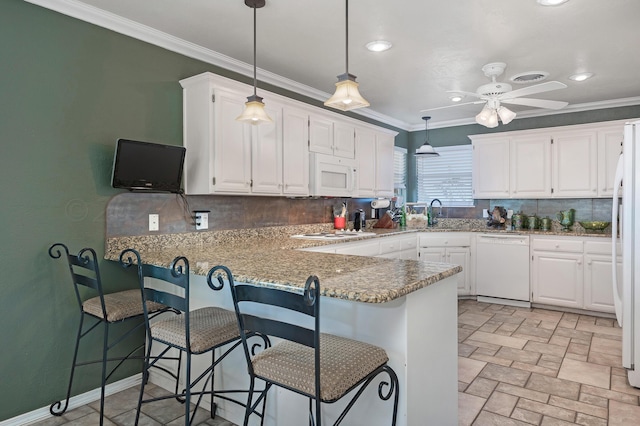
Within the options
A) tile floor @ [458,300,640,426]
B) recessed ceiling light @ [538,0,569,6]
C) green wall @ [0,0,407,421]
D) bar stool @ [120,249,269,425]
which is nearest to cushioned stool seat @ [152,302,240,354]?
bar stool @ [120,249,269,425]

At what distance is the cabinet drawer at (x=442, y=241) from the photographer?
5090 mm

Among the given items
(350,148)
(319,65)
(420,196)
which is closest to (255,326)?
(319,65)

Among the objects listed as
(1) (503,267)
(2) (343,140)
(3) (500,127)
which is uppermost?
(3) (500,127)

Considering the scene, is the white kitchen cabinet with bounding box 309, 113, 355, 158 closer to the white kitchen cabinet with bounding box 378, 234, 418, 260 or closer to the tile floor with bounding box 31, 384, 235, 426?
the white kitchen cabinet with bounding box 378, 234, 418, 260

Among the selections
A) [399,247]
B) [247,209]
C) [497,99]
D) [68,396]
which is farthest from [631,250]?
[68,396]

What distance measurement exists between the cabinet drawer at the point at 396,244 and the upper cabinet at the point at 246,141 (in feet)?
3.33

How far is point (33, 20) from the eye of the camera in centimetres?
231

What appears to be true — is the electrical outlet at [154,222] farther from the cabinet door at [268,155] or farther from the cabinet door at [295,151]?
the cabinet door at [295,151]

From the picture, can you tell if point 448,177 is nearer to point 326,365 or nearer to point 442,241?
point 442,241

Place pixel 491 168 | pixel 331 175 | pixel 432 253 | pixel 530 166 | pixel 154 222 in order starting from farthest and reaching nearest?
pixel 491 168, pixel 432 253, pixel 530 166, pixel 331 175, pixel 154 222

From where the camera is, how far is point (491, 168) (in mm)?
5270

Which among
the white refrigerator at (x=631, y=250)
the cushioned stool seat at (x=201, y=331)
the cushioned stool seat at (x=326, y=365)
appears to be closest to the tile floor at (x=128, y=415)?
the cushioned stool seat at (x=201, y=331)

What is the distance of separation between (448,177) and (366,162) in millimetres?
1848

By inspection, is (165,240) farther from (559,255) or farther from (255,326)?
(559,255)
